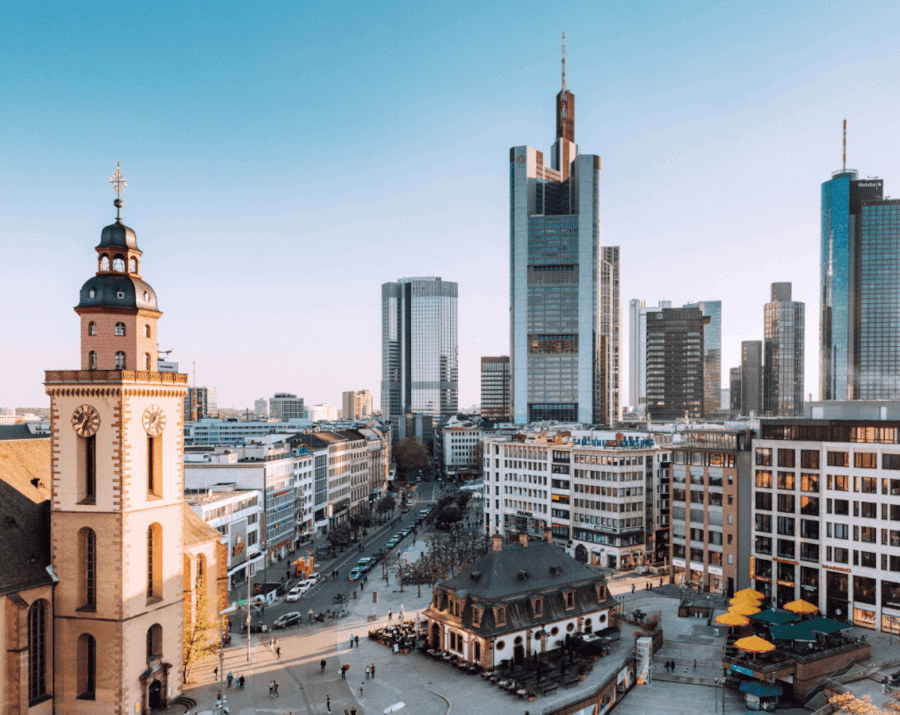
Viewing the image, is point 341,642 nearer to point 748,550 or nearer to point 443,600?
point 443,600

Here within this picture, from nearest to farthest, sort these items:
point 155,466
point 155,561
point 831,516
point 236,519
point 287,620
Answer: point 155,561 → point 155,466 → point 287,620 → point 831,516 → point 236,519

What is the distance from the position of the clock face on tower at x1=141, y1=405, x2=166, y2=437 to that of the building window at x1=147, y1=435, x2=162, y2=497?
1.98 feet

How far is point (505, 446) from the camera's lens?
132875mm

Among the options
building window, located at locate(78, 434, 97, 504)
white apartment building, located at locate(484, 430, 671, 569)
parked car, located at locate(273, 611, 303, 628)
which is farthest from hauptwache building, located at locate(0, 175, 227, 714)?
white apartment building, located at locate(484, 430, 671, 569)

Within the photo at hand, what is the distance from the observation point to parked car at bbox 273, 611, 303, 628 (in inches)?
3007

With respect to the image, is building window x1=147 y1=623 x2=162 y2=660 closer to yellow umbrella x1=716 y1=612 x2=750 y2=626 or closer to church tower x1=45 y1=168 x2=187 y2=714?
church tower x1=45 y1=168 x2=187 y2=714

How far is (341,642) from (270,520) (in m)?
46.9

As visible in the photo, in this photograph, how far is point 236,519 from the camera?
98.9 m

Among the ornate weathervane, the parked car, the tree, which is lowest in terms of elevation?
the parked car

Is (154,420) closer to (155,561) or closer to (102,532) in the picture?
(102,532)

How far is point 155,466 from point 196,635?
51.5ft

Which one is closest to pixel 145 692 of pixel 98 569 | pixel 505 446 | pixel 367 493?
pixel 98 569

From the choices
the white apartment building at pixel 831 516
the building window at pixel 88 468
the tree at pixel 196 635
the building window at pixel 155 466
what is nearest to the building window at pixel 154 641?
the tree at pixel 196 635

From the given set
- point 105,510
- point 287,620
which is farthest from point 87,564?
point 287,620
